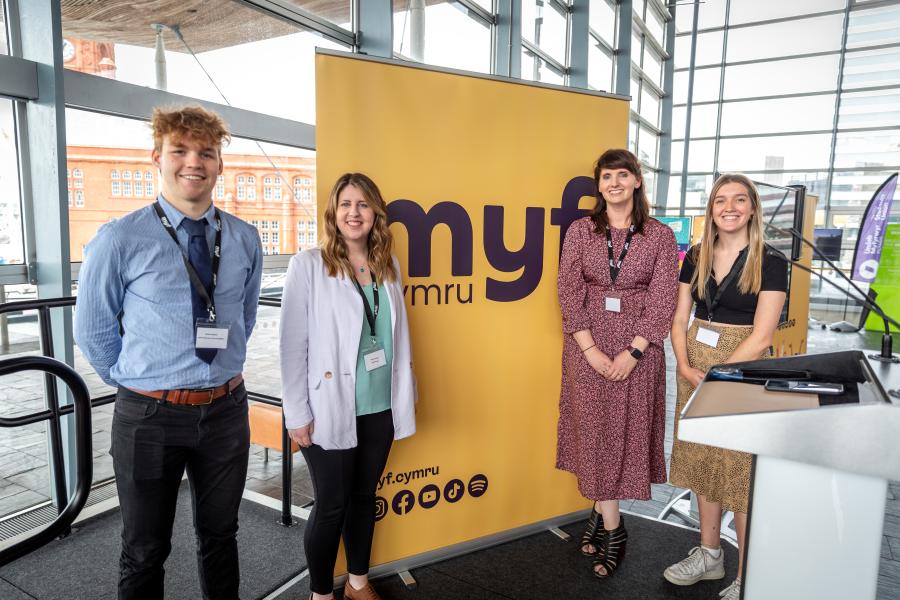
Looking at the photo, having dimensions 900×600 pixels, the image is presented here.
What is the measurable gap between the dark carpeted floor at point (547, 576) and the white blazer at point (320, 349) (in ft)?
2.69

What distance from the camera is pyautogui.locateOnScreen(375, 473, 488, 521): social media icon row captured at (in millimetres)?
2143

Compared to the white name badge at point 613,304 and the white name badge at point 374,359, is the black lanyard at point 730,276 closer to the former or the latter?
the white name badge at point 613,304

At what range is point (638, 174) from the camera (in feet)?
7.02

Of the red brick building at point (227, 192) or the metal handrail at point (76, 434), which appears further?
the red brick building at point (227, 192)

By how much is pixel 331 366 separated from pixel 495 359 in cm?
82

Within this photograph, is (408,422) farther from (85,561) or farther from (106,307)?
(85,561)

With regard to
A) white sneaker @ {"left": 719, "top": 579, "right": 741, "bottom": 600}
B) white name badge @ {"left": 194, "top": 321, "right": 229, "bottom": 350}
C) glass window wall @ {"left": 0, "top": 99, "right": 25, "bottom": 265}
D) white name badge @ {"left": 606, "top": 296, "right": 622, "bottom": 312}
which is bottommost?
white sneaker @ {"left": 719, "top": 579, "right": 741, "bottom": 600}

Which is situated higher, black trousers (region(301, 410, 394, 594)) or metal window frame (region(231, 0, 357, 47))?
metal window frame (region(231, 0, 357, 47))

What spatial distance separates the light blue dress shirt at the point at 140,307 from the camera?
4.62ft

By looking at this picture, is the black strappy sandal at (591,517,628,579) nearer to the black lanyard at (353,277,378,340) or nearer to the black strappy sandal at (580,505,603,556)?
the black strappy sandal at (580,505,603,556)

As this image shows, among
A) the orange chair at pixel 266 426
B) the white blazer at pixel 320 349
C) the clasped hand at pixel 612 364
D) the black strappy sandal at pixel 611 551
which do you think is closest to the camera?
the white blazer at pixel 320 349

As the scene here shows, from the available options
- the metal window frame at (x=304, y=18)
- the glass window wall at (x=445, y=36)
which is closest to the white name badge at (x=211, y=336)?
the metal window frame at (x=304, y=18)

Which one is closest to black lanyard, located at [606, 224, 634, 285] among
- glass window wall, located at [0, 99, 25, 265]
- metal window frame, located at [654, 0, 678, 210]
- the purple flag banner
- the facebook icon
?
the facebook icon

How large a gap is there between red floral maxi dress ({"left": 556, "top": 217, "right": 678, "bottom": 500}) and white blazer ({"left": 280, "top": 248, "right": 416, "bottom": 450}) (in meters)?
0.92
